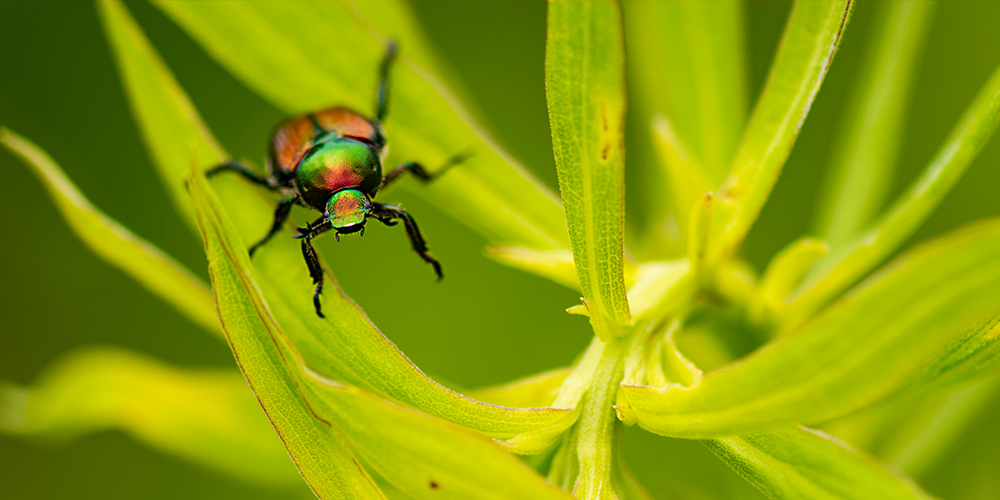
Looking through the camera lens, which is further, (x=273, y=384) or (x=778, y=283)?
(x=778, y=283)

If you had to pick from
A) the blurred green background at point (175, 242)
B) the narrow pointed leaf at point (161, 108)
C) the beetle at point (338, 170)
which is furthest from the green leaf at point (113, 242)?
the blurred green background at point (175, 242)

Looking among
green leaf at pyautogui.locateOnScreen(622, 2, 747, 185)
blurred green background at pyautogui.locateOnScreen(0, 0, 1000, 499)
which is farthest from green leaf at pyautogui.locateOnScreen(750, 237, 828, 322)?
blurred green background at pyautogui.locateOnScreen(0, 0, 1000, 499)

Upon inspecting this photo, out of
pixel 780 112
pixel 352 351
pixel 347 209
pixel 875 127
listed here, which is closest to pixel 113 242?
pixel 347 209

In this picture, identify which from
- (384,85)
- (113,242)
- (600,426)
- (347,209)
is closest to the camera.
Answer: (600,426)

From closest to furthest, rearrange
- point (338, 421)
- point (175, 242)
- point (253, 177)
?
point (338, 421), point (253, 177), point (175, 242)

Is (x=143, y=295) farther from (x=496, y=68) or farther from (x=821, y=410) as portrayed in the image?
(x=821, y=410)

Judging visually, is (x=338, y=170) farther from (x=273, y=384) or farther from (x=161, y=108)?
(x=273, y=384)

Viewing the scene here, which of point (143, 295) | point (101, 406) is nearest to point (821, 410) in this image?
point (101, 406)
